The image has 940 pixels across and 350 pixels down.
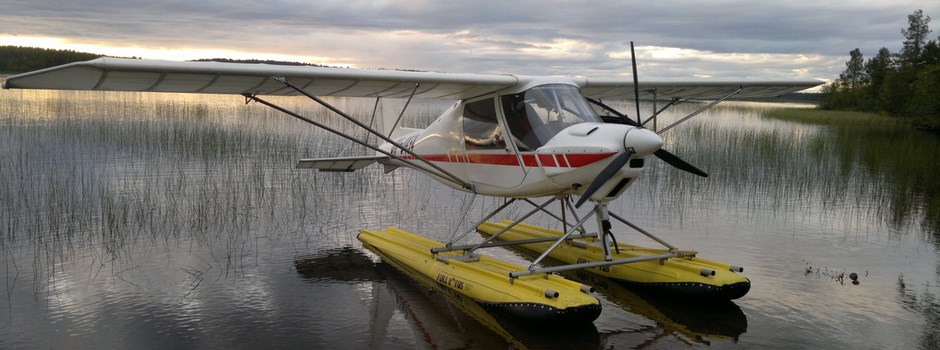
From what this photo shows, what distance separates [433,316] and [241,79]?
2755mm

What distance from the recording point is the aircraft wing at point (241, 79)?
589 centimetres

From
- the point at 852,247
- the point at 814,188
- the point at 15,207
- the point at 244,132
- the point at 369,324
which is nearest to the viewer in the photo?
the point at 369,324

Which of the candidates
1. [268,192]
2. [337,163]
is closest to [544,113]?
[337,163]

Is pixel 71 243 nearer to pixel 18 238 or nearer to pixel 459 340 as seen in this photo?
pixel 18 238

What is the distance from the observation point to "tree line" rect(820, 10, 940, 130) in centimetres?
4188

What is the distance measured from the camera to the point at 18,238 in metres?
8.75

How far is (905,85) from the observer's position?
176 ft

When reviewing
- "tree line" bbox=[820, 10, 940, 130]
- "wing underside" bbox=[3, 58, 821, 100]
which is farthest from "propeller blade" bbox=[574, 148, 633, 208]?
"tree line" bbox=[820, 10, 940, 130]

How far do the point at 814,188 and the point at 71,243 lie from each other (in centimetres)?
1280

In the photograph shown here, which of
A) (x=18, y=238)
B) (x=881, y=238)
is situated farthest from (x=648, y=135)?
(x=18, y=238)

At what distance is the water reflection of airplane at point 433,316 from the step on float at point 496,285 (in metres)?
0.12

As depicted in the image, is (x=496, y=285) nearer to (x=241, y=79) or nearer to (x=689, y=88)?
(x=241, y=79)

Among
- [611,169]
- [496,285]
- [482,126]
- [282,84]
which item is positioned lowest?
[496,285]

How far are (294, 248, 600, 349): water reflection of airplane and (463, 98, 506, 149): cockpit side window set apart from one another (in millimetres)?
1519
